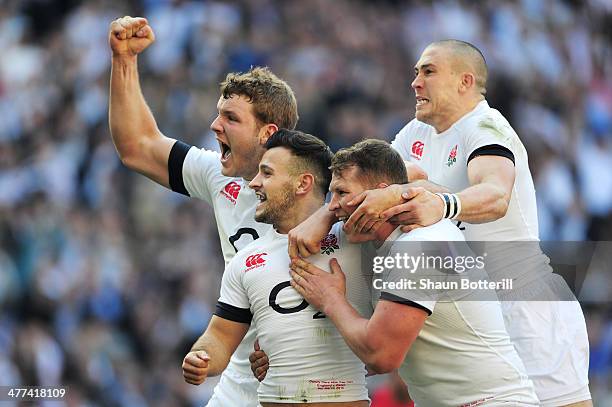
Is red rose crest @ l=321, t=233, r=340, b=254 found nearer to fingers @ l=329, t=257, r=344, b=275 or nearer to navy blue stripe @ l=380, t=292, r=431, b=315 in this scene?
fingers @ l=329, t=257, r=344, b=275

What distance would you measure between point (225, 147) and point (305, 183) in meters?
0.88

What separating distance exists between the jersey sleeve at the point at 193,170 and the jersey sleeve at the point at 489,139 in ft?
4.54

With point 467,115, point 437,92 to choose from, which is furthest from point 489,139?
point 437,92

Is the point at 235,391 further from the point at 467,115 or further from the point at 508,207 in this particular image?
the point at 467,115

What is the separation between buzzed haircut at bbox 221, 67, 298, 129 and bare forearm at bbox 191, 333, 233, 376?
134cm

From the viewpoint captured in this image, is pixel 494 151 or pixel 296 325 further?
pixel 494 151

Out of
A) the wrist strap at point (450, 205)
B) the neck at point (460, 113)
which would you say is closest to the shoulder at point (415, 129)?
the neck at point (460, 113)

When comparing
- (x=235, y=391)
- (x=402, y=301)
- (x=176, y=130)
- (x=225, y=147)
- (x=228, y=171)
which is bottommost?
(x=235, y=391)

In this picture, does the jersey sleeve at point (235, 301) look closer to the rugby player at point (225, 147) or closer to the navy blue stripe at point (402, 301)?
the rugby player at point (225, 147)

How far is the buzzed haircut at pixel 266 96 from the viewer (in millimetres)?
5469

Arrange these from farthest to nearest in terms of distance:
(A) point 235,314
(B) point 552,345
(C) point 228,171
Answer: (C) point 228,171
(B) point 552,345
(A) point 235,314

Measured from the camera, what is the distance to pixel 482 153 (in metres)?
5.00

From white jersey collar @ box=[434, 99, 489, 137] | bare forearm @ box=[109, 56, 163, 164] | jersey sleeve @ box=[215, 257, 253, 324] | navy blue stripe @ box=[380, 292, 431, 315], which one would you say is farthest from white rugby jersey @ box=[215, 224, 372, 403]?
bare forearm @ box=[109, 56, 163, 164]

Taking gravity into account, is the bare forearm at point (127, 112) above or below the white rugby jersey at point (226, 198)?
above
